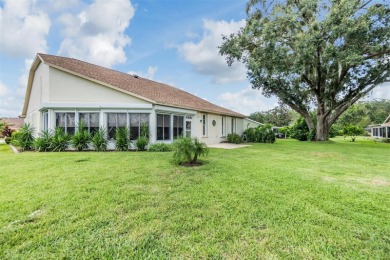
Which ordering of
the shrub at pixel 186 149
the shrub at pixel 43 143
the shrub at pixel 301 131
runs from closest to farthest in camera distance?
the shrub at pixel 186 149
the shrub at pixel 43 143
the shrub at pixel 301 131

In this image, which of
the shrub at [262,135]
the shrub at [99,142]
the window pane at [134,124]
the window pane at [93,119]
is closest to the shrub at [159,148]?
the window pane at [134,124]

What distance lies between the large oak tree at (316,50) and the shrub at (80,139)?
14310mm

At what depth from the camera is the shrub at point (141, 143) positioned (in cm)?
1260

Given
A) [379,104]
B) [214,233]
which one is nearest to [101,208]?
[214,233]

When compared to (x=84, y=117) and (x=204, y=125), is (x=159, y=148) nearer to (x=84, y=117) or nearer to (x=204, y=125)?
(x=84, y=117)

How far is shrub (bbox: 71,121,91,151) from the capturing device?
1245 cm

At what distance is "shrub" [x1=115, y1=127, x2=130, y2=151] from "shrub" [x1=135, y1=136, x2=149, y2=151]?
609mm

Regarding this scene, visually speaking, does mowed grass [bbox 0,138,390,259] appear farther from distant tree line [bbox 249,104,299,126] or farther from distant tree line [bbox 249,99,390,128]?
distant tree line [bbox 249,104,299,126]

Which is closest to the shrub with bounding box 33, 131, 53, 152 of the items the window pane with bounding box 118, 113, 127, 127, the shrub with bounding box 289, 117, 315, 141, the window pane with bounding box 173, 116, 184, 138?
the window pane with bounding box 118, 113, 127, 127

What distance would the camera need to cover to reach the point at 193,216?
369 centimetres

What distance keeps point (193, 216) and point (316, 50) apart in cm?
1852

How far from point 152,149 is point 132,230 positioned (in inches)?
369

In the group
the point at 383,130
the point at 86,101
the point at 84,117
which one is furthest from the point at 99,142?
the point at 383,130

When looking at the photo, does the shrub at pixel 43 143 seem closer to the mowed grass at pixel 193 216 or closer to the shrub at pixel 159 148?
the shrub at pixel 159 148
